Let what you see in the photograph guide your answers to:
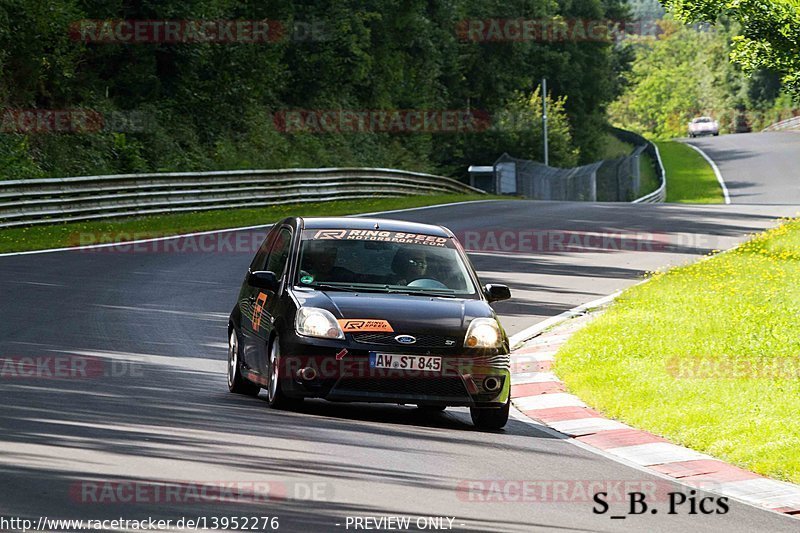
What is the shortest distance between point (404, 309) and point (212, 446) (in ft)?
7.66

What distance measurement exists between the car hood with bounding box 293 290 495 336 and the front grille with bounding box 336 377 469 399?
36 centimetres

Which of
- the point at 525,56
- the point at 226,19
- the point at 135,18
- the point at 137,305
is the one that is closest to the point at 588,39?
the point at 525,56

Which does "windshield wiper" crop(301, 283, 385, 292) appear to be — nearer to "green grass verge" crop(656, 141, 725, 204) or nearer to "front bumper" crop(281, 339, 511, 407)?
"front bumper" crop(281, 339, 511, 407)

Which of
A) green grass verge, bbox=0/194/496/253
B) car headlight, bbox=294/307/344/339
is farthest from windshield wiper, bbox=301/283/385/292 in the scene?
green grass verge, bbox=0/194/496/253

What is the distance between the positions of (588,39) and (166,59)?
46.3m

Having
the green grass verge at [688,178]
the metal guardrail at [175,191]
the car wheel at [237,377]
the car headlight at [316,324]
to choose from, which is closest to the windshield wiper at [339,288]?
the car headlight at [316,324]

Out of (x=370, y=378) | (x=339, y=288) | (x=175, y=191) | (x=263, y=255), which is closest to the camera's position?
(x=370, y=378)

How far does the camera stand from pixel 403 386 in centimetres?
1020

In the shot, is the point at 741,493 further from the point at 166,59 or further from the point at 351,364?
the point at 166,59

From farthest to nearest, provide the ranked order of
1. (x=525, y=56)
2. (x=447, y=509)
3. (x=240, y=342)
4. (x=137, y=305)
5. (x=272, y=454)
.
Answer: (x=525, y=56)
(x=137, y=305)
(x=240, y=342)
(x=272, y=454)
(x=447, y=509)

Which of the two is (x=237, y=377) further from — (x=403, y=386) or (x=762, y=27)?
(x=762, y=27)

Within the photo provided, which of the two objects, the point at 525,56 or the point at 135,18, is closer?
the point at 135,18

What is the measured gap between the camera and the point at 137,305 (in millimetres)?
17359

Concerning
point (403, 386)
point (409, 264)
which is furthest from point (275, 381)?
point (409, 264)
